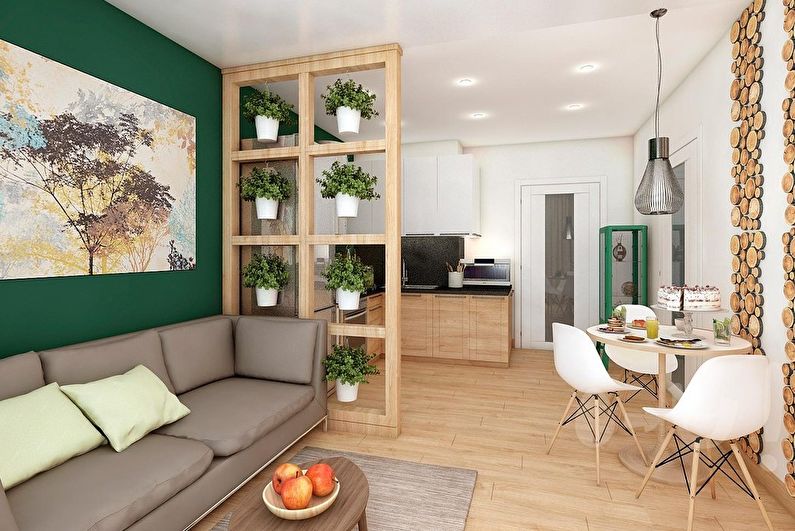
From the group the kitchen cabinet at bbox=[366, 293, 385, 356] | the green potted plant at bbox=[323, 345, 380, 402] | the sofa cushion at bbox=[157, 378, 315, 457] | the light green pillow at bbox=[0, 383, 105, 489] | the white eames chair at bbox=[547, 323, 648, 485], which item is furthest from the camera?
the kitchen cabinet at bbox=[366, 293, 385, 356]

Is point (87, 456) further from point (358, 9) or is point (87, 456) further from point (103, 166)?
point (358, 9)

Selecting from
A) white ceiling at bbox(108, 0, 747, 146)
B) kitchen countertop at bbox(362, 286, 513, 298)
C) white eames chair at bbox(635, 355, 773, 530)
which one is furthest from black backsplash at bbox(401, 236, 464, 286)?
white eames chair at bbox(635, 355, 773, 530)

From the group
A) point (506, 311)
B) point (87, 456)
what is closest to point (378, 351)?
point (506, 311)

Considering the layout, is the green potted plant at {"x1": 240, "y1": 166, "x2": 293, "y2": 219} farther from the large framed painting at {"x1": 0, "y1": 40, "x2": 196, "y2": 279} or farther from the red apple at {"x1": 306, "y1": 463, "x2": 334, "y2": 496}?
the red apple at {"x1": 306, "y1": 463, "x2": 334, "y2": 496}

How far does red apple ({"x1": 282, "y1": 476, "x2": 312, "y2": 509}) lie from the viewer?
1556 mm

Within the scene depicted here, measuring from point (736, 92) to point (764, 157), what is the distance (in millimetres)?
572

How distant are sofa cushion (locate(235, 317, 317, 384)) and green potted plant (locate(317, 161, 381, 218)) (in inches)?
34.6

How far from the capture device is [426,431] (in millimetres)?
3350

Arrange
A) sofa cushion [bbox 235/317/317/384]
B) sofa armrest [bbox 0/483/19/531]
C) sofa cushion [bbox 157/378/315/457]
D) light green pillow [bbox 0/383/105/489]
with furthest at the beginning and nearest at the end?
sofa cushion [bbox 235/317/317/384] < sofa cushion [bbox 157/378/315/457] < light green pillow [bbox 0/383/105/489] < sofa armrest [bbox 0/483/19/531]

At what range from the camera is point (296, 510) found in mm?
1553

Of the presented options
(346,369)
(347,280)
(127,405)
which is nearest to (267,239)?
(347,280)

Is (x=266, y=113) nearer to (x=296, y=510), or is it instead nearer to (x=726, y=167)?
(x=296, y=510)

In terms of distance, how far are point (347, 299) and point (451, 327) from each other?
A: 2355 millimetres

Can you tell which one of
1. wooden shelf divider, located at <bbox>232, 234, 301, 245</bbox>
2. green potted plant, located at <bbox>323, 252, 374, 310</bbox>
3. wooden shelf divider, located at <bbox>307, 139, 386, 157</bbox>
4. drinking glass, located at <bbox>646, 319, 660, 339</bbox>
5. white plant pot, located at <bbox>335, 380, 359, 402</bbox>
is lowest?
white plant pot, located at <bbox>335, 380, 359, 402</bbox>
